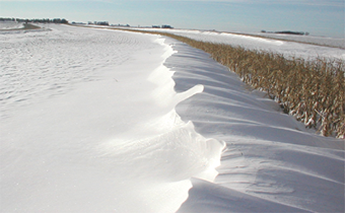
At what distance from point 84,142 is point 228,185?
149cm

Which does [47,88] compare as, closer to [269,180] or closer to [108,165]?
[108,165]

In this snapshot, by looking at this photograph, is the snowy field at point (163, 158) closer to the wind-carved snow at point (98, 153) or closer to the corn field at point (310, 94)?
the wind-carved snow at point (98, 153)

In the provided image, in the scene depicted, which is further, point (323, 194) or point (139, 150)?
point (139, 150)

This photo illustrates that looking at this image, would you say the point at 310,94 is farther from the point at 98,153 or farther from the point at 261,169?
the point at 98,153

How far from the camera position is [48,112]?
10.9ft

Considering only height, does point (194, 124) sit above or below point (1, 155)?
above

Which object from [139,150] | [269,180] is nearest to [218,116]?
[139,150]

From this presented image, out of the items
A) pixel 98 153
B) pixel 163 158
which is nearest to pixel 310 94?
pixel 163 158

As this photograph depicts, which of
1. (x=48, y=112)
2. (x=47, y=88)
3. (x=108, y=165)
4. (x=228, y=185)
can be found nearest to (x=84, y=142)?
(x=108, y=165)

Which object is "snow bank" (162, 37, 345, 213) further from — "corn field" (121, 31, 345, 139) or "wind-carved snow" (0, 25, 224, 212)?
"corn field" (121, 31, 345, 139)

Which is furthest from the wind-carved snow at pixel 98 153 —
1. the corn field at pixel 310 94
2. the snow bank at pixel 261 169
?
the corn field at pixel 310 94

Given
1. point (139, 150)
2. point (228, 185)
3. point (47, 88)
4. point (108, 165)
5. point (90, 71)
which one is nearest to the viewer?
point (228, 185)

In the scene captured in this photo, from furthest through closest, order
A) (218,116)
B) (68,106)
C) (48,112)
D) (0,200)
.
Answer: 1. (68,106)
2. (48,112)
3. (218,116)
4. (0,200)

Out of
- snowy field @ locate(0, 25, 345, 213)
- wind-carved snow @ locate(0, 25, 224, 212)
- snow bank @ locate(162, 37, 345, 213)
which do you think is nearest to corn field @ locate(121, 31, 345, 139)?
snowy field @ locate(0, 25, 345, 213)
